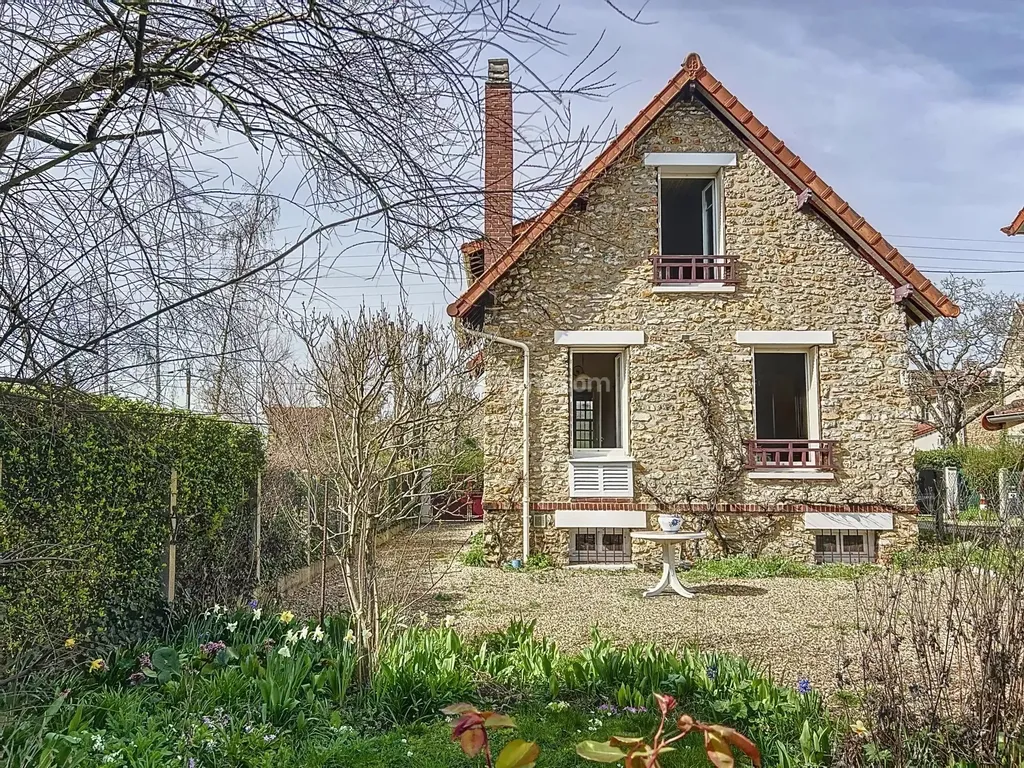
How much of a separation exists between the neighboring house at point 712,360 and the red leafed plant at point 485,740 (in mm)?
9899

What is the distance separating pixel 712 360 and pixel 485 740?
421 inches

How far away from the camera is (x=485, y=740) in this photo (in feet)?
5.98

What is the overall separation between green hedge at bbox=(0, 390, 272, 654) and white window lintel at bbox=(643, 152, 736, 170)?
24.4 feet

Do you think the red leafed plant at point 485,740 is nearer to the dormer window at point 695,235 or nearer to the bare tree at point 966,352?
the dormer window at point 695,235

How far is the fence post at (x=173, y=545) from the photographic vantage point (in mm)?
6473

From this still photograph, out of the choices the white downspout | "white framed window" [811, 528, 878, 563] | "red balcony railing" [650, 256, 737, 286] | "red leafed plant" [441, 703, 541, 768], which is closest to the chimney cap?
"red leafed plant" [441, 703, 541, 768]

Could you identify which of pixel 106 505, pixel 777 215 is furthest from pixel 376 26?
pixel 777 215

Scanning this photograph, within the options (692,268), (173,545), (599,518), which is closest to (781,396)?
(692,268)

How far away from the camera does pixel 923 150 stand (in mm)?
6301

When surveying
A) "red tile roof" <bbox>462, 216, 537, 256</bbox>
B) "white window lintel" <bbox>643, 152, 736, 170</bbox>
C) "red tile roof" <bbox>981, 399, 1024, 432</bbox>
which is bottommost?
"red tile roof" <bbox>981, 399, 1024, 432</bbox>

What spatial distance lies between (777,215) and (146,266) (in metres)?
10.7

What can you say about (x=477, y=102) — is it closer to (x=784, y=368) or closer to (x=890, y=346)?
(x=890, y=346)

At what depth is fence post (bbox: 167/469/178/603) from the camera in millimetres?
6473

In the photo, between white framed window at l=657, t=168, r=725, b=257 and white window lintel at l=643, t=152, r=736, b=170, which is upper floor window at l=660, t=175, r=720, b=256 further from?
white window lintel at l=643, t=152, r=736, b=170
